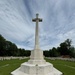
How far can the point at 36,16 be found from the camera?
1462 centimetres

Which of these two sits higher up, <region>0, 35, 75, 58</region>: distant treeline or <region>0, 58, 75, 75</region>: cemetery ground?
<region>0, 35, 75, 58</region>: distant treeline

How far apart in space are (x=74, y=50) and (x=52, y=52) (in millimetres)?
9338

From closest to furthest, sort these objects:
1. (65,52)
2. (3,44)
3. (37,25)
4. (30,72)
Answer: (30,72) < (37,25) < (3,44) < (65,52)

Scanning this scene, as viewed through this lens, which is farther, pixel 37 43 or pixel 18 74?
pixel 37 43

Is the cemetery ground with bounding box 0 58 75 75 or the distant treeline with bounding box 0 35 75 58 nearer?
the cemetery ground with bounding box 0 58 75 75

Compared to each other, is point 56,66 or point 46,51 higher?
point 46,51

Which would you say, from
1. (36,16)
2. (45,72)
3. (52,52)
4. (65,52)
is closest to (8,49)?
(52,52)

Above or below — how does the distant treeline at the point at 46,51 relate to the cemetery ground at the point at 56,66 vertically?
above

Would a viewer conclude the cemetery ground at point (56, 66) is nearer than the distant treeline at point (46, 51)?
Yes

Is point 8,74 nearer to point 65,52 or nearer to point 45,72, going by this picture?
point 45,72

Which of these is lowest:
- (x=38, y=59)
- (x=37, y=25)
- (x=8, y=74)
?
(x=8, y=74)

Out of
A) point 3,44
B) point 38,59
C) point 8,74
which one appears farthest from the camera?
point 3,44

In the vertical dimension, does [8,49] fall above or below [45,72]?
above

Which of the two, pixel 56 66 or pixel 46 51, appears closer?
pixel 56 66
